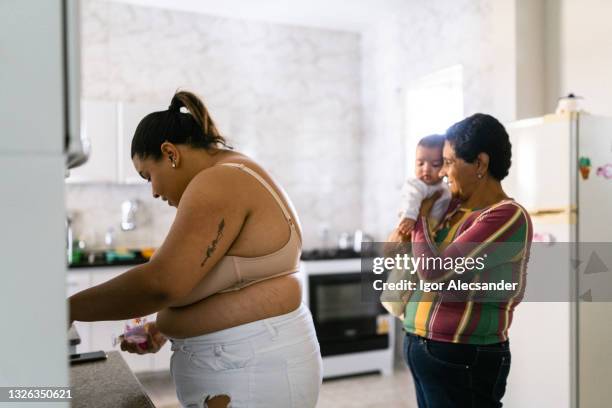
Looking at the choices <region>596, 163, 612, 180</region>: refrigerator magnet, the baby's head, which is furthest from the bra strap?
<region>596, 163, 612, 180</region>: refrigerator magnet

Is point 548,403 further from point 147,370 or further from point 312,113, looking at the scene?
point 312,113

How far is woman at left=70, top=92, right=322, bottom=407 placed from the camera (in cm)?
109

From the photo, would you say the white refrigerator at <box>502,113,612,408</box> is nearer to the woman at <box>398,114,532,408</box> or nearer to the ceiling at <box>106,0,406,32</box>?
the woman at <box>398,114,532,408</box>

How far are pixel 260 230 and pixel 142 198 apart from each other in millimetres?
3224

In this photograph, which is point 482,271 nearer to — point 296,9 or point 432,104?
point 432,104

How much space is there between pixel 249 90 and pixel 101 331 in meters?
2.20

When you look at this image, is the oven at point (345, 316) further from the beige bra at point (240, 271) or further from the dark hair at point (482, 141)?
the beige bra at point (240, 271)

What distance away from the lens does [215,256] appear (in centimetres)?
112

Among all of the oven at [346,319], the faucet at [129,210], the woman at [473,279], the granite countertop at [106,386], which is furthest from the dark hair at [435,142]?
the faucet at [129,210]

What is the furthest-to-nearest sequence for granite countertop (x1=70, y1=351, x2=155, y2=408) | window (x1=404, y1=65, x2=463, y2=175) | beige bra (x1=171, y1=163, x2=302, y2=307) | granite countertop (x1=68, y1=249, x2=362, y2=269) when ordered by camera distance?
window (x1=404, y1=65, x2=463, y2=175) → granite countertop (x1=68, y1=249, x2=362, y2=269) → beige bra (x1=171, y1=163, x2=302, y2=307) → granite countertop (x1=70, y1=351, x2=155, y2=408)

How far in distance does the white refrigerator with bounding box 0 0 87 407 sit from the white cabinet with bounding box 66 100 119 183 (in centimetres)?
333

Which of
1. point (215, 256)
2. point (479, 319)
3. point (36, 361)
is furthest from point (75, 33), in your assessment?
point (479, 319)

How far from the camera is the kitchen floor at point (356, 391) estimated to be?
3.37 m

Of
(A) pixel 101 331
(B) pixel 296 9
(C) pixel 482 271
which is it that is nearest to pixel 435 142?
(C) pixel 482 271
